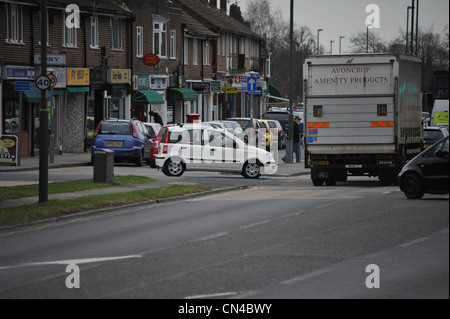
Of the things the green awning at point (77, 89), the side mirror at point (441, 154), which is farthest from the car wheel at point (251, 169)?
the green awning at point (77, 89)

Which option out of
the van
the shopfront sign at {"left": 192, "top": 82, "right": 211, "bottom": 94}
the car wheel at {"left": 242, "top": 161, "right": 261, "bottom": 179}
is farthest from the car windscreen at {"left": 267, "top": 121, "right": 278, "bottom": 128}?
the car wheel at {"left": 242, "top": 161, "right": 261, "bottom": 179}

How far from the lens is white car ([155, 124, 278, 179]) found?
102ft

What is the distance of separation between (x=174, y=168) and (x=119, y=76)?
19.7m

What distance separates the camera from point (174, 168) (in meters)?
31.6

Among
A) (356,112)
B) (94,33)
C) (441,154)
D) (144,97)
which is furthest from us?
(144,97)

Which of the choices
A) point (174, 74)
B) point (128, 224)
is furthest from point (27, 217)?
point (174, 74)

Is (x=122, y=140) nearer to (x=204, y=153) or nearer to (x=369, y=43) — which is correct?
(x=204, y=153)

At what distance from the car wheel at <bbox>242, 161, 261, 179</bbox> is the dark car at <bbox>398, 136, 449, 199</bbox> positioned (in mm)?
9826

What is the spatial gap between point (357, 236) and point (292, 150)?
2637 centimetres

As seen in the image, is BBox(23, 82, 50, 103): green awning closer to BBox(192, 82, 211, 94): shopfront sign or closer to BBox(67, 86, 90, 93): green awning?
BBox(67, 86, 90, 93): green awning

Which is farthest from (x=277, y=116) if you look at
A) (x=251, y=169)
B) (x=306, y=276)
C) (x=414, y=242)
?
(x=306, y=276)

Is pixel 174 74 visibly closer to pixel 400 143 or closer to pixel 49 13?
pixel 49 13

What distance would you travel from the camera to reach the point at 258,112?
85.6m

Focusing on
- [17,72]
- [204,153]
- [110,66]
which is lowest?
[204,153]
